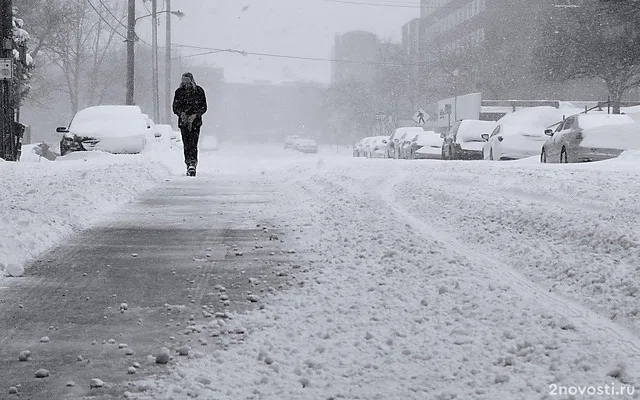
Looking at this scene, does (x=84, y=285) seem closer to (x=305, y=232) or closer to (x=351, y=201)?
(x=305, y=232)

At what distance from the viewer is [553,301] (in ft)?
16.2

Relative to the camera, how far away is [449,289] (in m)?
5.17

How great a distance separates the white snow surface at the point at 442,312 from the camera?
3557 mm

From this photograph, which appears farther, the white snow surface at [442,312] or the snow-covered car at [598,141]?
the snow-covered car at [598,141]

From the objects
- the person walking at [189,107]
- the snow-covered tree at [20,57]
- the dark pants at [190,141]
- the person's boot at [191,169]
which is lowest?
the person's boot at [191,169]

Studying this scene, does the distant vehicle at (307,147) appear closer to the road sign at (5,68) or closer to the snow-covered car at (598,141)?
the snow-covered car at (598,141)

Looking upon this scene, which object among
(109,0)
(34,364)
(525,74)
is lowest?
(34,364)

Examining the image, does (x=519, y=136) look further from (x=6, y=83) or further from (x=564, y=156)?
(x=6, y=83)

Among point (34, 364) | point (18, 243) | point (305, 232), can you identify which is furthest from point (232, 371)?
point (305, 232)

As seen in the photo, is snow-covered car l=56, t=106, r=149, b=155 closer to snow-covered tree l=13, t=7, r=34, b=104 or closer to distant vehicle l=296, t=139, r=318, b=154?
snow-covered tree l=13, t=7, r=34, b=104

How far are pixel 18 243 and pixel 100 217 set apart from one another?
2446 mm

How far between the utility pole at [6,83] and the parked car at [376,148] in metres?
26.1

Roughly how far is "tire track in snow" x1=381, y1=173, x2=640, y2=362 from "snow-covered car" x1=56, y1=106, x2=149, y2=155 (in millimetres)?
14925

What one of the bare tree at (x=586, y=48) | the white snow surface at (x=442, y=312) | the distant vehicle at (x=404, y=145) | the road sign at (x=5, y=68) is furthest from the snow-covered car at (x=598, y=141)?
the distant vehicle at (x=404, y=145)
